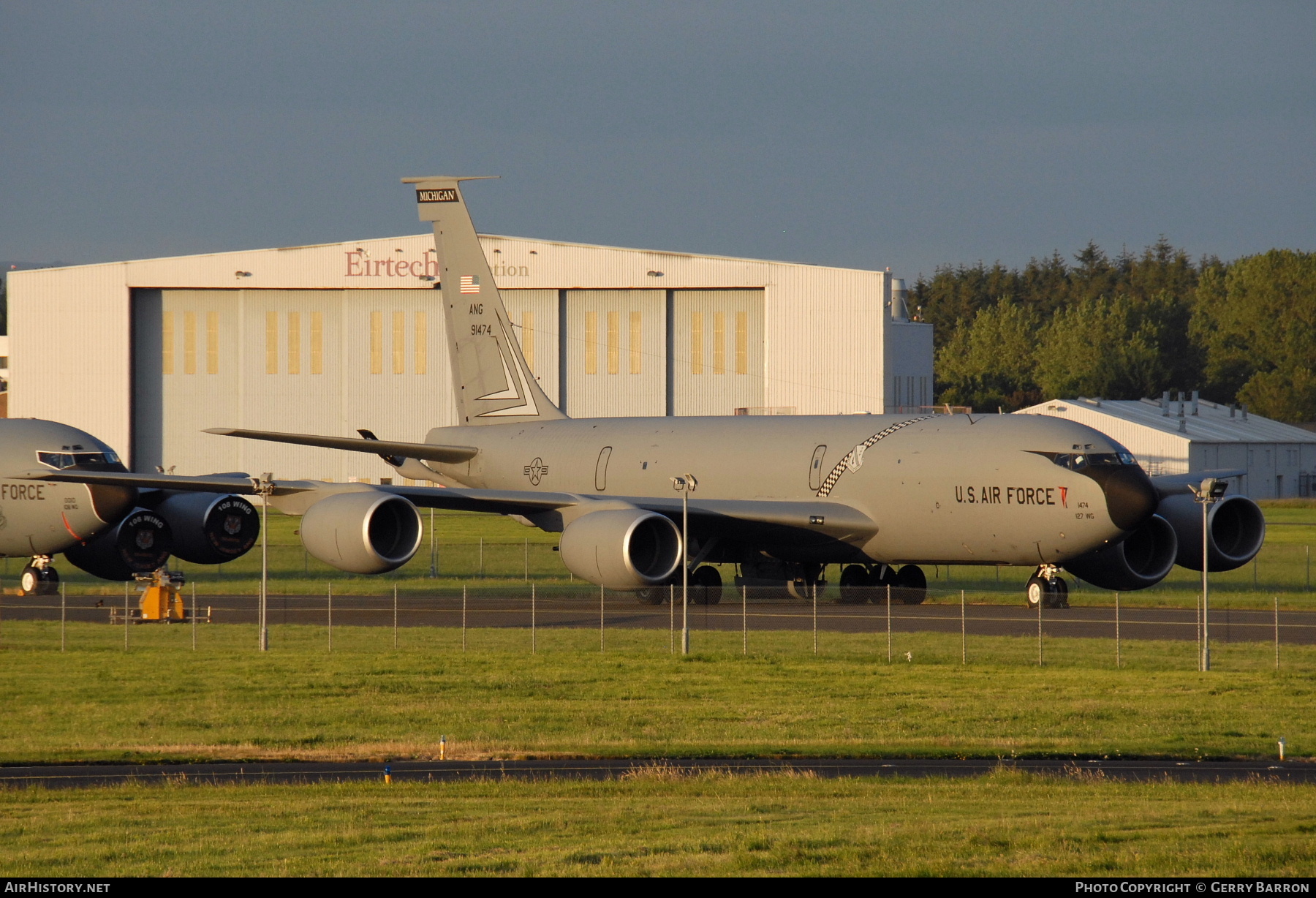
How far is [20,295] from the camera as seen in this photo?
91.8m

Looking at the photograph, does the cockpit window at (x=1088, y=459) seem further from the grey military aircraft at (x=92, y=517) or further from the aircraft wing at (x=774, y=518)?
the grey military aircraft at (x=92, y=517)

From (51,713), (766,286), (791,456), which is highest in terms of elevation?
(766,286)

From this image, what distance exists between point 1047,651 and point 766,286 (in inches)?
2113

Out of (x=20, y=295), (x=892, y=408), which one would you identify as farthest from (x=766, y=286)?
(x=20, y=295)

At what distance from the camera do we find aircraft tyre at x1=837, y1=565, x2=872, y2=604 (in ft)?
137

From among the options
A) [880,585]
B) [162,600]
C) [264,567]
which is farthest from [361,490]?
[880,585]

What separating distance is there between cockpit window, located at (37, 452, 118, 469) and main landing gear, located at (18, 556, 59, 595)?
3.07 m

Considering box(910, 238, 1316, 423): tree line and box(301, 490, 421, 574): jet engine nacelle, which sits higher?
box(910, 238, 1316, 423): tree line

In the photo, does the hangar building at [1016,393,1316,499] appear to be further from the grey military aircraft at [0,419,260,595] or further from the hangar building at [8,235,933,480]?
the grey military aircraft at [0,419,260,595]

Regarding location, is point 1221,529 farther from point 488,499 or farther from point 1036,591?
point 488,499

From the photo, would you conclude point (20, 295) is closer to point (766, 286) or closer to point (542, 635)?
point (766, 286)

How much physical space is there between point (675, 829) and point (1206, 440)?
85309 mm

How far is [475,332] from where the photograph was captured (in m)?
48.9

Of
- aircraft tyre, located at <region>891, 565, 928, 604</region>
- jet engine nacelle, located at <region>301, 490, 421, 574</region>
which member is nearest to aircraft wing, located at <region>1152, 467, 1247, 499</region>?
aircraft tyre, located at <region>891, 565, 928, 604</region>
